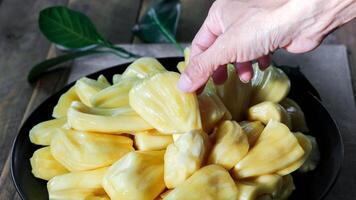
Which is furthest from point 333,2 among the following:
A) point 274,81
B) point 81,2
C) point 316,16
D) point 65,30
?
point 81,2

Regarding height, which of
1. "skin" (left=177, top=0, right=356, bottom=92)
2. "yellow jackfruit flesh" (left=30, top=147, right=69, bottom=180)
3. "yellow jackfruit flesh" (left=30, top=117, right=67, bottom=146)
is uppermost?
"skin" (left=177, top=0, right=356, bottom=92)

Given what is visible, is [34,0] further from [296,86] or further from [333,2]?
[333,2]

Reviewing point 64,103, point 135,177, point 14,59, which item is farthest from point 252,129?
point 14,59

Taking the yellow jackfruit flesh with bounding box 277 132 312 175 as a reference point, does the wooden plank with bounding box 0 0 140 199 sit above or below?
below

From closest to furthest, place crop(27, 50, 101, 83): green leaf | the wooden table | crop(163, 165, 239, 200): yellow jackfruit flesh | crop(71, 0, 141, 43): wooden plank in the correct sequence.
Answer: crop(163, 165, 239, 200): yellow jackfruit flesh, the wooden table, crop(27, 50, 101, 83): green leaf, crop(71, 0, 141, 43): wooden plank

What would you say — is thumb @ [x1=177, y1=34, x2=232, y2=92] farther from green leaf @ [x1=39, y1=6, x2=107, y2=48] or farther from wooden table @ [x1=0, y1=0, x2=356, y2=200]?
green leaf @ [x1=39, y1=6, x2=107, y2=48]

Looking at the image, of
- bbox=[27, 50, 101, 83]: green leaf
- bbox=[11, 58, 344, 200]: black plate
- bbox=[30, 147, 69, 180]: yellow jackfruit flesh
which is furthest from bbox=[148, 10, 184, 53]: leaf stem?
bbox=[30, 147, 69, 180]: yellow jackfruit flesh
